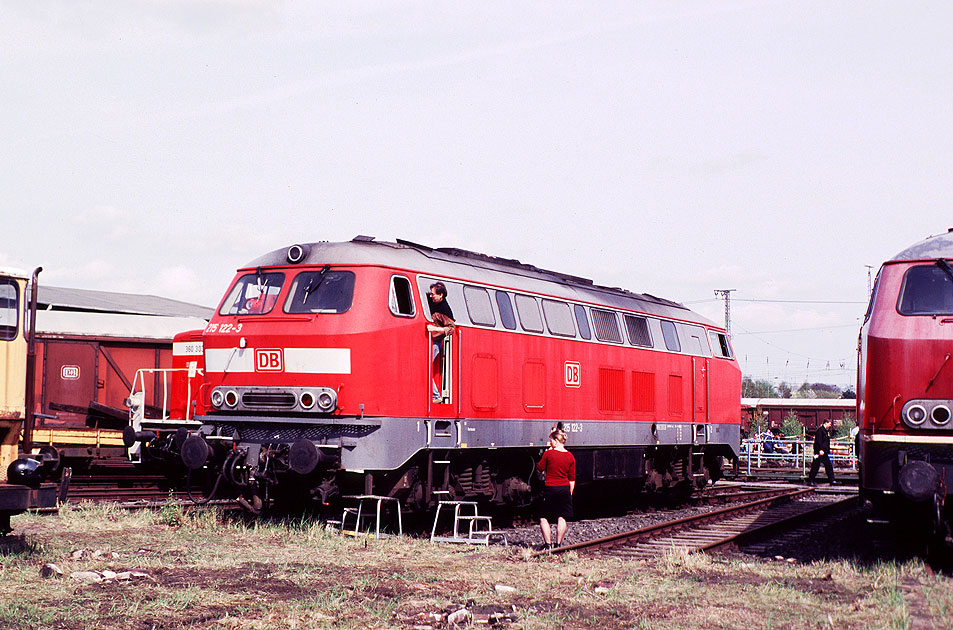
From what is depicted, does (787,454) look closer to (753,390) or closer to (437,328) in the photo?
(437,328)

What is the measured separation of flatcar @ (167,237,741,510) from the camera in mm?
13539

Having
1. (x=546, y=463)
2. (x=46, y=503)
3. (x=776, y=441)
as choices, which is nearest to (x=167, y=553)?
(x=46, y=503)

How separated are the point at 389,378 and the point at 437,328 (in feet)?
3.79

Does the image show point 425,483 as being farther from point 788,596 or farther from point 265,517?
point 788,596

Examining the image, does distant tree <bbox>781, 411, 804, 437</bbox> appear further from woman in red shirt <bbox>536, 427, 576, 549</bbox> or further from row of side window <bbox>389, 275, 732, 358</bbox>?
woman in red shirt <bbox>536, 427, 576, 549</bbox>

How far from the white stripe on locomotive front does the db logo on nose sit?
2.9 inches

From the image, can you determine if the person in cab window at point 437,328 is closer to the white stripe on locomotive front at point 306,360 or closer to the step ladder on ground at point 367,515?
the white stripe on locomotive front at point 306,360

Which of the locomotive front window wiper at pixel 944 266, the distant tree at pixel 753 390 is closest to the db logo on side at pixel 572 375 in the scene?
the locomotive front window wiper at pixel 944 266

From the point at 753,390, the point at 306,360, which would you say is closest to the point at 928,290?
the point at 306,360

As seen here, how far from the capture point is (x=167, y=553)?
1185cm

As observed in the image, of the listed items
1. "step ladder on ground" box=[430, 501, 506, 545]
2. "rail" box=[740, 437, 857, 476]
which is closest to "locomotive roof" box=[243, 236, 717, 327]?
"step ladder on ground" box=[430, 501, 506, 545]

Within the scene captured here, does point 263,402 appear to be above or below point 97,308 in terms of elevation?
below

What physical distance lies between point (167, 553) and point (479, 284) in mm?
6092

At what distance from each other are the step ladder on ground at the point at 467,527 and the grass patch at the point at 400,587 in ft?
1.73
